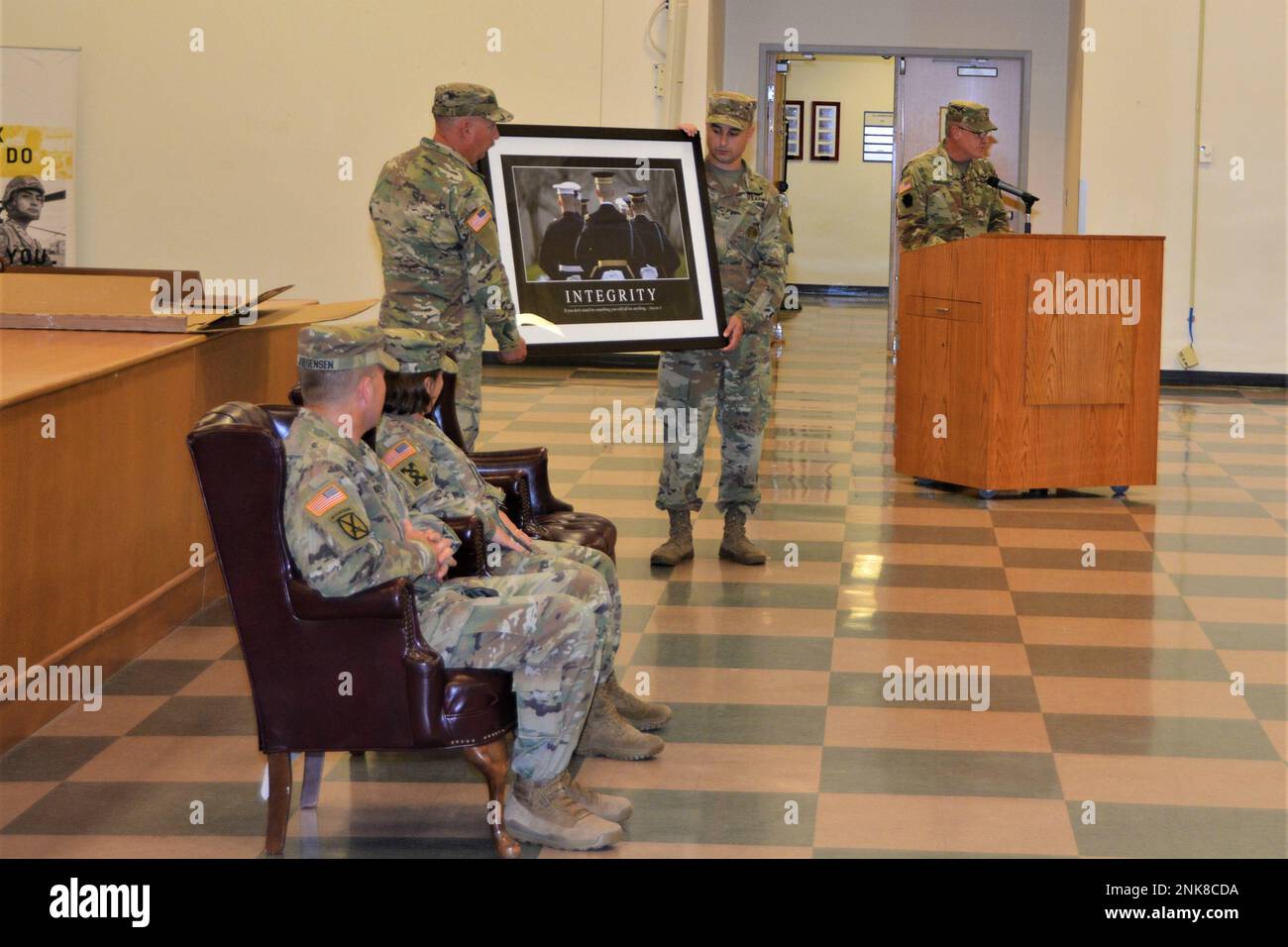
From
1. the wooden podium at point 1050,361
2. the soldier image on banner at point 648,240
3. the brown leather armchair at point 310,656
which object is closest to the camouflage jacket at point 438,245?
the soldier image on banner at point 648,240

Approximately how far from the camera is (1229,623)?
5.23m

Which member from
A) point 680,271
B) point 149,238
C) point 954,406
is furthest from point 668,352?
Answer: point 149,238

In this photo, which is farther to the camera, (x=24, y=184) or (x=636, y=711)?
(x=24, y=184)

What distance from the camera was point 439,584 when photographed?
11.1 feet

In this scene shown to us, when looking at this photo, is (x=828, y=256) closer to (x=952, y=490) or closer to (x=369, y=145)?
(x=369, y=145)

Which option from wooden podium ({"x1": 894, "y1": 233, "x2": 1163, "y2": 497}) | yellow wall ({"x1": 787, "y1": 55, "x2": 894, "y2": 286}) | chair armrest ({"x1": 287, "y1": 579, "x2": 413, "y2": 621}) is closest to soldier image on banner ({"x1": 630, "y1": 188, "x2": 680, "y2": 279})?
wooden podium ({"x1": 894, "y1": 233, "x2": 1163, "y2": 497})

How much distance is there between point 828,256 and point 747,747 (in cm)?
1770

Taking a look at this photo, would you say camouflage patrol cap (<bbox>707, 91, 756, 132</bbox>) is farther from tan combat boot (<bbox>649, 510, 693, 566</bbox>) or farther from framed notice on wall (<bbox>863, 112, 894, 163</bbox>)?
framed notice on wall (<bbox>863, 112, 894, 163</bbox>)

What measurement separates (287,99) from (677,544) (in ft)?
23.5

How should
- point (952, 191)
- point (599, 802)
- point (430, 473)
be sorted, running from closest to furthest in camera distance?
point (599, 802)
point (430, 473)
point (952, 191)

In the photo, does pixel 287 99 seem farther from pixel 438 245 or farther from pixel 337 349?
pixel 337 349

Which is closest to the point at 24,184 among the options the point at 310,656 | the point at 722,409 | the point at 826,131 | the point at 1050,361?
the point at 722,409

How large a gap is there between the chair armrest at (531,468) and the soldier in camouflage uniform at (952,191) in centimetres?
400

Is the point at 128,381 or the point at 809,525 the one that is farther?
the point at 809,525
